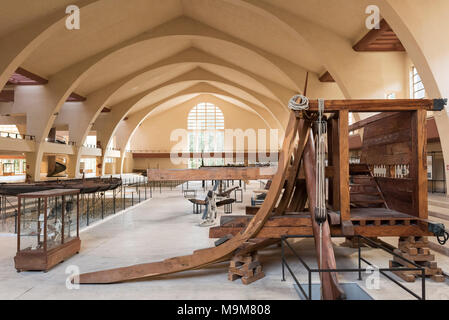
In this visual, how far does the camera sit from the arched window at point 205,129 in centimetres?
3619

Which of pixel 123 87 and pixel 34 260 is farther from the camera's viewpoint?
pixel 123 87

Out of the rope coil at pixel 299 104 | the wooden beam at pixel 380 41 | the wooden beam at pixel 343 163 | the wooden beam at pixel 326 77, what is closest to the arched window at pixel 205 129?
the wooden beam at pixel 326 77

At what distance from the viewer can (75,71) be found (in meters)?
16.2

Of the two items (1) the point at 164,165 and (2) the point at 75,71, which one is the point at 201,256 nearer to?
(2) the point at 75,71

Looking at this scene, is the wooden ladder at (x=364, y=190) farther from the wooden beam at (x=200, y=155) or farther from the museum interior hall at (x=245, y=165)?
the wooden beam at (x=200, y=155)

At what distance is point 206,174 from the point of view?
4.39 metres

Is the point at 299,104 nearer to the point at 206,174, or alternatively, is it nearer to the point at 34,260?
the point at 206,174

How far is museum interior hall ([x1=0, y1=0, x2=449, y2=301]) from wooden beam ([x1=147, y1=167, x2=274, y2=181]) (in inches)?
0.8

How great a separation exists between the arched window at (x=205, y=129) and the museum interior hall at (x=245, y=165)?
768 cm

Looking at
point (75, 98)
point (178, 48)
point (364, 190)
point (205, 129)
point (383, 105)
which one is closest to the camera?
point (383, 105)

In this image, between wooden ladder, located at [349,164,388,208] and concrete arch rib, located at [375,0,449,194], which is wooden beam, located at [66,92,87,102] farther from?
wooden ladder, located at [349,164,388,208]

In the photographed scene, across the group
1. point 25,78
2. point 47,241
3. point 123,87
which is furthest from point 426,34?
point 123,87

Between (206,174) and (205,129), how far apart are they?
1277 inches

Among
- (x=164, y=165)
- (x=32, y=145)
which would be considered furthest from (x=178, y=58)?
(x=164, y=165)
